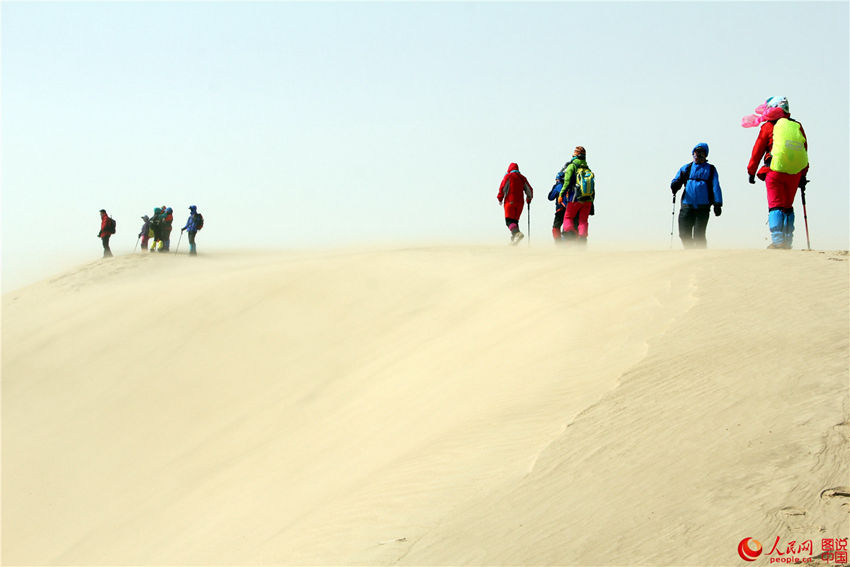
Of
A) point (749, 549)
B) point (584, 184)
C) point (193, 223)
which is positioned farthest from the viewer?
point (193, 223)

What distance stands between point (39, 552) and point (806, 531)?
727 centimetres

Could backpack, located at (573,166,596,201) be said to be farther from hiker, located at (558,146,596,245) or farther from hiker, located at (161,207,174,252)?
hiker, located at (161,207,174,252)

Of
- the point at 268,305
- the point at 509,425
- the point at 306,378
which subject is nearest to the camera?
the point at 509,425

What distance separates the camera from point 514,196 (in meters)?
17.3

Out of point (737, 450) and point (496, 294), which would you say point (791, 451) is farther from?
point (496, 294)

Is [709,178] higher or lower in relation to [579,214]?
higher

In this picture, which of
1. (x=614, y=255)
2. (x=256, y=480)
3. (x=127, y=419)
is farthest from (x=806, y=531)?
(x=127, y=419)

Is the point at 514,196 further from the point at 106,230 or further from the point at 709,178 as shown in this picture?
the point at 106,230

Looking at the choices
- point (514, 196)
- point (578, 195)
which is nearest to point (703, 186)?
point (578, 195)

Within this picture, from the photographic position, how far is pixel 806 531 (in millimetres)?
4785

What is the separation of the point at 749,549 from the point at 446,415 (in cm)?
316

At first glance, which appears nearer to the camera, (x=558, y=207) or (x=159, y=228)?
(x=558, y=207)

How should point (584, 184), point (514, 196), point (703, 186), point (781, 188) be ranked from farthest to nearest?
point (514, 196), point (584, 184), point (703, 186), point (781, 188)

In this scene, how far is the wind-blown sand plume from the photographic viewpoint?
5.23 meters
